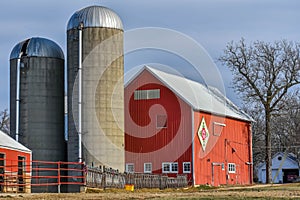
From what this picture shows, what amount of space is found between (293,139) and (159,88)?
4027 centimetres

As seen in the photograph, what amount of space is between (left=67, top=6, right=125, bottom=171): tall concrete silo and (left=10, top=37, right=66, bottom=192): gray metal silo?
2.21 metres

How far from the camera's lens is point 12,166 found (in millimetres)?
32438

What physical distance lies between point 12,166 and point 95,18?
1378cm

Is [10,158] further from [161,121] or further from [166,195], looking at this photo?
[161,121]

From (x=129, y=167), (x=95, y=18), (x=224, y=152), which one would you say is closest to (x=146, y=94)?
(x=129, y=167)

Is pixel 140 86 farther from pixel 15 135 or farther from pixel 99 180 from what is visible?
pixel 99 180

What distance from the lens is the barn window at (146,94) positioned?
47.8 meters

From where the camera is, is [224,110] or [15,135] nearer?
[15,135]

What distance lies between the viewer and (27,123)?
4344cm

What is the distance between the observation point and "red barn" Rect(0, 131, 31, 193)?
109ft

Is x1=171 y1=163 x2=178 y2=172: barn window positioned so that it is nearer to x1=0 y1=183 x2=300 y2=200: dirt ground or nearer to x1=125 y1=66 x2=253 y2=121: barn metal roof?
x1=125 y1=66 x2=253 y2=121: barn metal roof

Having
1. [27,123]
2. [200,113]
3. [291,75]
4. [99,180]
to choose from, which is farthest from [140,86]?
[291,75]

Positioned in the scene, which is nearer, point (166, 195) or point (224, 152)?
point (166, 195)

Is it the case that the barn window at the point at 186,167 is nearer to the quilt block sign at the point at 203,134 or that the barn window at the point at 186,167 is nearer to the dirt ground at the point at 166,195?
the quilt block sign at the point at 203,134
